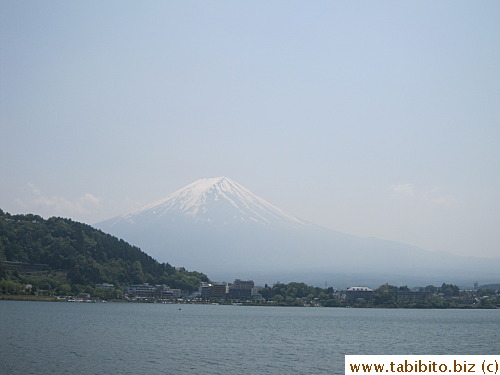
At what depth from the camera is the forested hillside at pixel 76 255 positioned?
140875 millimetres

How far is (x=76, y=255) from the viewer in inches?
5738

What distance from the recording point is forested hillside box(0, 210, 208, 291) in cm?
14088

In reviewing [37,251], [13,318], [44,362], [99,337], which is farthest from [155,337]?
[37,251]

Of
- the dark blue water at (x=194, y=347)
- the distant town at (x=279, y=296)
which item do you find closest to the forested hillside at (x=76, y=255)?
the distant town at (x=279, y=296)

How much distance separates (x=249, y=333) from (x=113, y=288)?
8658 centimetres

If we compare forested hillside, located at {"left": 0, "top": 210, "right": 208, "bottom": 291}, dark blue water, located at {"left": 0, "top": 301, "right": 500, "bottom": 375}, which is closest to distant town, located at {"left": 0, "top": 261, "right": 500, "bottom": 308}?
forested hillside, located at {"left": 0, "top": 210, "right": 208, "bottom": 291}

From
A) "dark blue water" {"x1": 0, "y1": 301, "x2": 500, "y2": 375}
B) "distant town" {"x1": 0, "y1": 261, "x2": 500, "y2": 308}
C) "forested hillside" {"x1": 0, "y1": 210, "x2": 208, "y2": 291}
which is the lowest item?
"dark blue water" {"x1": 0, "y1": 301, "x2": 500, "y2": 375}

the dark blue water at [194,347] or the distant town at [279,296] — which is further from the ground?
the distant town at [279,296]

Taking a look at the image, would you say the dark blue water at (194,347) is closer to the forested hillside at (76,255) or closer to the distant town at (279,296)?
the distant town at (279,296)

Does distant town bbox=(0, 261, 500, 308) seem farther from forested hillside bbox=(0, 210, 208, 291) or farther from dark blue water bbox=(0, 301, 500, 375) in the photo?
dark blue water bbox=(0, 301, 500, 375)

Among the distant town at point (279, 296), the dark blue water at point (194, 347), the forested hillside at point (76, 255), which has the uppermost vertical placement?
the forested hillside at point (76, 255)

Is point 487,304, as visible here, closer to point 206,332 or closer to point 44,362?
point 206,332

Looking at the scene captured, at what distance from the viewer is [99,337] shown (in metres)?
49.5

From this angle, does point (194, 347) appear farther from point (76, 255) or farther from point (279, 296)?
point (279, 296)
